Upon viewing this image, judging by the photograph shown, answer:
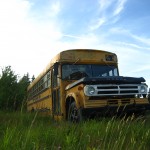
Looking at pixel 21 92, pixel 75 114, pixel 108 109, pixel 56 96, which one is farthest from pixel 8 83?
pixel 108 109

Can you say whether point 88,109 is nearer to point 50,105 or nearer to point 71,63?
point 71,63

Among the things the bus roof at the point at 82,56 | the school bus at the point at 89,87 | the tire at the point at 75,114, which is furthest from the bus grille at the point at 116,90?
the bus roof at the point at 82,56

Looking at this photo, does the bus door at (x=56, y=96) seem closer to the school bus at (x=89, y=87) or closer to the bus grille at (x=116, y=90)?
the school bus at (x=89, y=87)

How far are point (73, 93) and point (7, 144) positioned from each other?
506 cm

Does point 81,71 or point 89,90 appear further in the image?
point 81,71

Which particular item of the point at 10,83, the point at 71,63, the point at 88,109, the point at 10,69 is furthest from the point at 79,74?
the point at 10,69

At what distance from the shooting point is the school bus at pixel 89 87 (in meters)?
7.97

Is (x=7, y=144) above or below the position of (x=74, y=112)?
A: below

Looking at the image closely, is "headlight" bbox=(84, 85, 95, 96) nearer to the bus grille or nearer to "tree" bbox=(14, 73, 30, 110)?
the bus grille

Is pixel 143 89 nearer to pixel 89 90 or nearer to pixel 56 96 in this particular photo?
pixel 89 90

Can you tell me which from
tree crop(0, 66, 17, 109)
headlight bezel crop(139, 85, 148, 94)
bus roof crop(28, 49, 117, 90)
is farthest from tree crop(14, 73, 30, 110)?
headlight bezel crop(139, 85, 148, 94)

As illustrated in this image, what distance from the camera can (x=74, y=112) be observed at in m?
8.07

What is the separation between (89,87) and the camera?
7.98 metres

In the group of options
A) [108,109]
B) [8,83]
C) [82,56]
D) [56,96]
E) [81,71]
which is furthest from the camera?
[8,83]
